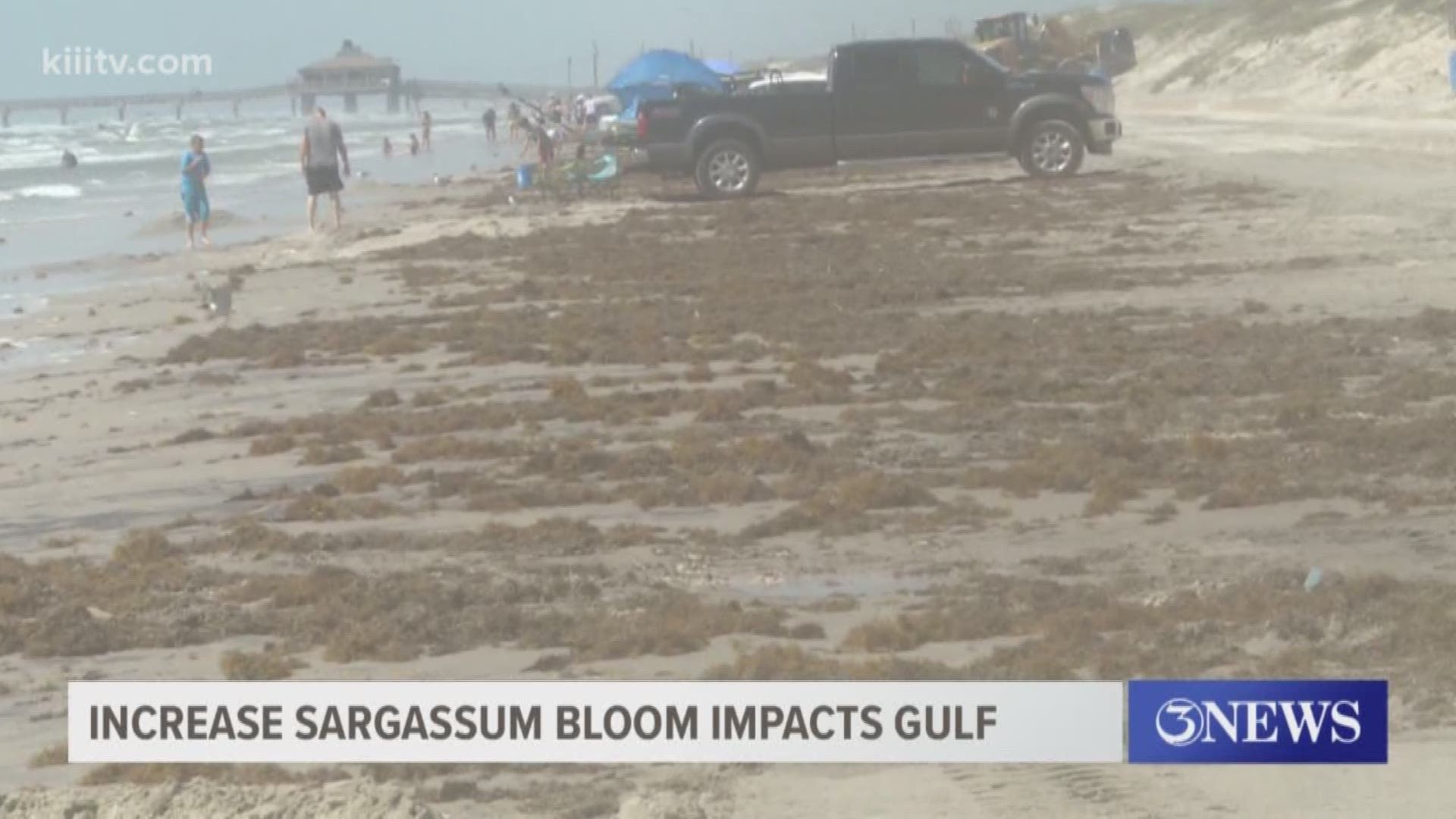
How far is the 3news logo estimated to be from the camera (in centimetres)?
512

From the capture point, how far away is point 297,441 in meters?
11.4

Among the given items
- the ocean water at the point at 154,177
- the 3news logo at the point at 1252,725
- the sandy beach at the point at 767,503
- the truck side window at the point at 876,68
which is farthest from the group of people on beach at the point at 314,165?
the 3news logo at the point at 1252,725

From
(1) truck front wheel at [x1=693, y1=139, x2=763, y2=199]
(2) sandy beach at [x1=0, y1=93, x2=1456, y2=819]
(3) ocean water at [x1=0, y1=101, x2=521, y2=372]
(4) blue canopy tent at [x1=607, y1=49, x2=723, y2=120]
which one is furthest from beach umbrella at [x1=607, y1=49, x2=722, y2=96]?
(2) sandy beach at [x1=0, y1=93, x2=1456, y2=819]

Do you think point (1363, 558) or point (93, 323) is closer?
point (1363, 558)

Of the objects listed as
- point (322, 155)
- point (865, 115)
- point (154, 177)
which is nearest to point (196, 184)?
point (322, 155)

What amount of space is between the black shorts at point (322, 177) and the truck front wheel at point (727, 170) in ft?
13.9

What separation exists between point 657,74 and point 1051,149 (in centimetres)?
1459

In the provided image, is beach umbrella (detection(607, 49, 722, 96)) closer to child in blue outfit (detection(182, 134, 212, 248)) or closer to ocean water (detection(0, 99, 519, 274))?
ocean water (detection(0, 99, 519, 274))

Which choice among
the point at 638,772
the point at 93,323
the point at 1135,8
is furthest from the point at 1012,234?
the point at 1135,8

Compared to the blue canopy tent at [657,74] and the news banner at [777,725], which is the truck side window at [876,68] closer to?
the blue canopy tent at [657,74]

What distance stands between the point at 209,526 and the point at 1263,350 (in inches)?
232

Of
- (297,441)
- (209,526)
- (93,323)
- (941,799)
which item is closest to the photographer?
(941,799)

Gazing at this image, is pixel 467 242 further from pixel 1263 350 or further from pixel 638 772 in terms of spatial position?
pixel 638 772

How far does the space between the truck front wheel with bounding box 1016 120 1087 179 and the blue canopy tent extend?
1238 centimetres
